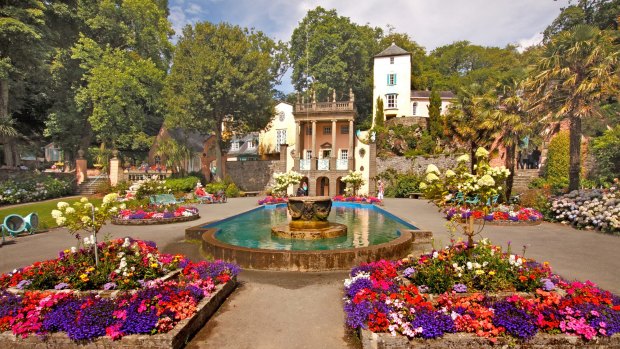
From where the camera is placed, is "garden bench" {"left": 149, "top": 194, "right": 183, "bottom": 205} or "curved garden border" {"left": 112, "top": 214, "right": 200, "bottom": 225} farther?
"garden bench" {"left": 149, "top": 194, "right": 183, "bottom": 205}

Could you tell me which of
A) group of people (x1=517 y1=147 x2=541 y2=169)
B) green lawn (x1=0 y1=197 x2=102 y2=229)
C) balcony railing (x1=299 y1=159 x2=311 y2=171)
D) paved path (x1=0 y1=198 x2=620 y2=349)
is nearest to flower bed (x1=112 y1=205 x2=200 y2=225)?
paved path (x1=0 y1=198 x2=620 y2=349)

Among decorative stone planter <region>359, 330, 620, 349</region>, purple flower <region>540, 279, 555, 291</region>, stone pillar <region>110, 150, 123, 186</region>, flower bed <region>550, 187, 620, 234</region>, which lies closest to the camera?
decorative stone planter <region>359, 330, 620, 349</region>

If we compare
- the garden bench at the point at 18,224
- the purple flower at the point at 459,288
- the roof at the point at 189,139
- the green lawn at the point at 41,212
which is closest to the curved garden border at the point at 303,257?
the purple flower at the point at 459,288

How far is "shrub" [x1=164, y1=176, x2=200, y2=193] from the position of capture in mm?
30609

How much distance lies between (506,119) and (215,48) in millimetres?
26151

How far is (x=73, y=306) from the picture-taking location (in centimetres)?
491

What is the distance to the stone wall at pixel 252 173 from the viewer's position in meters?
38.0

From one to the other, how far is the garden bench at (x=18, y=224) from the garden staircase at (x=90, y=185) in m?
17.7

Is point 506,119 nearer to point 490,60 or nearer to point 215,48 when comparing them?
point 215,48

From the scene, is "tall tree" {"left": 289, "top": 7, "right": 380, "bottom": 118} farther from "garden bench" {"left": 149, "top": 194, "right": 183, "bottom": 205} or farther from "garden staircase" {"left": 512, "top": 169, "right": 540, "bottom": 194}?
"garden bench" {"left": 149, "top": 194, "right": 183, "bottom": 205}

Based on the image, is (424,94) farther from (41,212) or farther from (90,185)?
(41,212)

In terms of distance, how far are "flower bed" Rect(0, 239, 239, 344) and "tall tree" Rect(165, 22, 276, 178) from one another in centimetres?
2566

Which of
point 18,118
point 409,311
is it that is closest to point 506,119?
point 409,311

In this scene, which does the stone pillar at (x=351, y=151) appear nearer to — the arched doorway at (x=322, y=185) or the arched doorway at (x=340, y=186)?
the arched doorway at (x=340, y=186)
